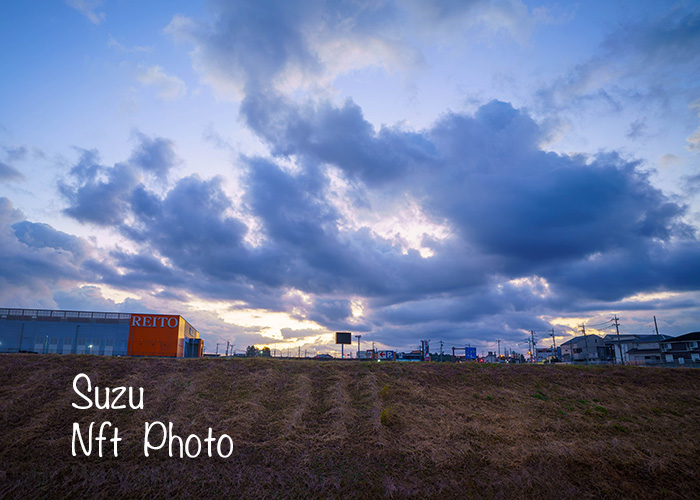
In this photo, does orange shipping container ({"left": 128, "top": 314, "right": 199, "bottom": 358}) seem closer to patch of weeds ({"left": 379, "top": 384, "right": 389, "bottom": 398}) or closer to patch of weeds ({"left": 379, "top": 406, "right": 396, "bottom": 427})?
patch of weeds ({"left": 379, "top": 384, "right": 389, "bottom": 398})

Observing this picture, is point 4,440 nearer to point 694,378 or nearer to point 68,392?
point 68,392

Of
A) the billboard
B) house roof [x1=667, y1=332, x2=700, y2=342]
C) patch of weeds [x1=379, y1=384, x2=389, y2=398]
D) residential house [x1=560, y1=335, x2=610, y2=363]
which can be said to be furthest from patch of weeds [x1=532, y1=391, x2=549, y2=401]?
residential house [x1=560, y1=335, x2=610, y2=363]

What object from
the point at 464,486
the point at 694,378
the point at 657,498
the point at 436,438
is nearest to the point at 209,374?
the point at 436,438

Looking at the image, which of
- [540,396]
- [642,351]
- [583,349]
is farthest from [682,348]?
[540,396]

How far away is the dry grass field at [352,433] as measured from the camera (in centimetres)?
1739

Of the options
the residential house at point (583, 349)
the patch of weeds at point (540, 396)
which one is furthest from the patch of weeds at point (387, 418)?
the residential house at point (583, 349)

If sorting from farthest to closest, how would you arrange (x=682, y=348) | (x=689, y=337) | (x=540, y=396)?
(x=689, y=337), (x=682, y=348), (x=540, y=396)

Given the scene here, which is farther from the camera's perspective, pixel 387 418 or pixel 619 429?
pixel 619 429

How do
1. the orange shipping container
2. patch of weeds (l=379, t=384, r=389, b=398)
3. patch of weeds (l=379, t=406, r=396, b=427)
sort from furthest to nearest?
the orange shipping container → patch of weeds (l=379, t=384, r=389, b=398) → patch of weeds (l=379, t=406, r=396, b=427)

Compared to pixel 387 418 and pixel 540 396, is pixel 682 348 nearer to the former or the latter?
pixel 540 396

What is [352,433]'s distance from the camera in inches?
845

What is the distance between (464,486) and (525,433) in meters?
6.50

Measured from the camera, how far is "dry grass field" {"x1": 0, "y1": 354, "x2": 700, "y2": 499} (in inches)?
685

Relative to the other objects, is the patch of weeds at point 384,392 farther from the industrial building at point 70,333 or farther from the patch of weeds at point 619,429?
the industrial building at point 70,333
